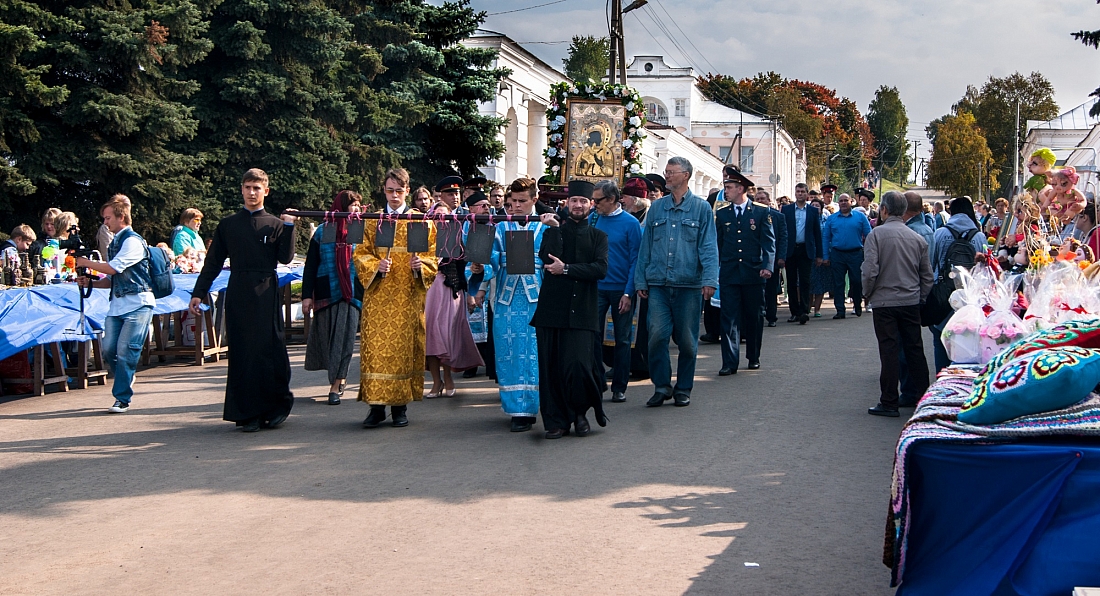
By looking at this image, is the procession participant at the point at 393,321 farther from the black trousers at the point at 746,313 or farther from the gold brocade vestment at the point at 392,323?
the black trousers at the point at 746,313

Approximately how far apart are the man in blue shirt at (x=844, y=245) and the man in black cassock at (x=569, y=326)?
9.99 m

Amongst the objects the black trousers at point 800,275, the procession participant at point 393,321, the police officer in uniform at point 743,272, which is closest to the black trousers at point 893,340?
the police officer in uniform at point 743,272

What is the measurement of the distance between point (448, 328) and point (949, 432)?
6.63 m

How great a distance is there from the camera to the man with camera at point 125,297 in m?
9.99

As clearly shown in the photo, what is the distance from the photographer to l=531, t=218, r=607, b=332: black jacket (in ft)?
27.8

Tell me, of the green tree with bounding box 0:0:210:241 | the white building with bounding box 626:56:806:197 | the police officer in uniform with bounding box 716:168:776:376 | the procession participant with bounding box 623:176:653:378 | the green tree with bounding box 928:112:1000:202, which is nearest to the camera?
the procession participant with bounding box 623:176:653:378

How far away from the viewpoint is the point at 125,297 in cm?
1015

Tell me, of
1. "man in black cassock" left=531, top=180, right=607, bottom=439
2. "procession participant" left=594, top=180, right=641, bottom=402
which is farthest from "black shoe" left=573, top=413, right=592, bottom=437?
"procession participant" left=594, top=180, right=641, bottom=402

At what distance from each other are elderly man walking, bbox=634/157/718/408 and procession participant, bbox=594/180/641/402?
0.36m

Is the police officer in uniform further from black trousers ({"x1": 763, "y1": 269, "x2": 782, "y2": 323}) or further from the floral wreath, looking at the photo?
the floral wreath

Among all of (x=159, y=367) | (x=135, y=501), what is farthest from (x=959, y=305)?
(x=159, y=367)

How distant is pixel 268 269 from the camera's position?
9062mm

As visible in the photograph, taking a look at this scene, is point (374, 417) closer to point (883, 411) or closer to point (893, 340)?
point (883, 411)

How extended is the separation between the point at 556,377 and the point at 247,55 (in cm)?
1705
